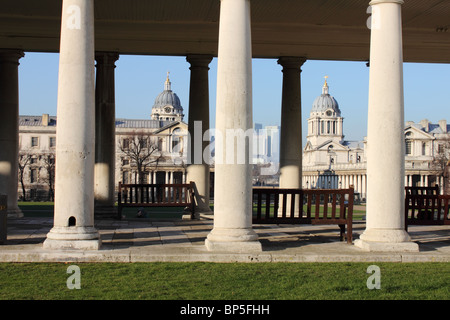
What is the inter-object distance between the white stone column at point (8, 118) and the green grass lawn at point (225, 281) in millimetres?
17698

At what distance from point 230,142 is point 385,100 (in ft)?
18.0

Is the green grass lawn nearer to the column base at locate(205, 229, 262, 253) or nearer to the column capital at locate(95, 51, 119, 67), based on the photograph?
the column base at locate(205, 229, 262, 253)

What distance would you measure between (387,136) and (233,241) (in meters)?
6.32

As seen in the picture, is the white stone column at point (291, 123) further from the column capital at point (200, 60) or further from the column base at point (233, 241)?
the column base at point (233, 241)

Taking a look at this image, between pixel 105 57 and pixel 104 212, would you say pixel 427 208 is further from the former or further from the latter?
pixel 105 57

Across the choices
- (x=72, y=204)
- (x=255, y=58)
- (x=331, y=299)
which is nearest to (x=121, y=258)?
(x=72, y=204)

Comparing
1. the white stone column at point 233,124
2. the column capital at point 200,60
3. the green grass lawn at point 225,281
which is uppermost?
the column capital at point 200,60

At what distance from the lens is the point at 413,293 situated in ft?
54.6

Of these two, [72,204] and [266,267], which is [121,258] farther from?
[266,267]

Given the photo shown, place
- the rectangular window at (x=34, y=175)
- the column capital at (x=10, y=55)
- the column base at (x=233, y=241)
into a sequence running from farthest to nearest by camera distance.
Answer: the rectangular window at (x=34, y=175) → the column capital at (x=10, y=55) → the column base at (x=233, y=241)

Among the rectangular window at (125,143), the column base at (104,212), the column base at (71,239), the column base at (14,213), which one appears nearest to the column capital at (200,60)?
the column base at (104,212)

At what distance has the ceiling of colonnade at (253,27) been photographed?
102 feet

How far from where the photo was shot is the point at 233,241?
2220 cm
